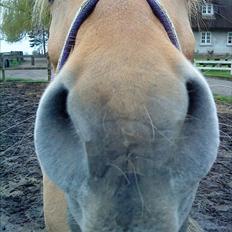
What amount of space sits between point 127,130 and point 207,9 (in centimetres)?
218

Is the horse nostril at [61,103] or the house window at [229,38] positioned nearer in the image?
the horse nostril at [61,103]

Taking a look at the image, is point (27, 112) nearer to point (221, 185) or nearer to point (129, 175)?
point (221, 185)

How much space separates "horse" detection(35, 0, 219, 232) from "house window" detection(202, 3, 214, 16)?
1672 mm

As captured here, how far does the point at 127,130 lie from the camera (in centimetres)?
122

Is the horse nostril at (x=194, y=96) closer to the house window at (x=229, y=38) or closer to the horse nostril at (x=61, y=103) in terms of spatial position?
the horse nostril at (x=61, y=103)

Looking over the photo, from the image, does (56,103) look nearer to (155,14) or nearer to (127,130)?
(127,130)

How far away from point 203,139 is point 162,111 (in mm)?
200

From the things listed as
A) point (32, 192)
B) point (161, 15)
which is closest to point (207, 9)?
point (161, 15)

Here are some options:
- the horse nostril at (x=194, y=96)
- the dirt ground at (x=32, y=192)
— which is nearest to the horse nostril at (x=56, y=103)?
the horse nostril at (x=194, y=96)

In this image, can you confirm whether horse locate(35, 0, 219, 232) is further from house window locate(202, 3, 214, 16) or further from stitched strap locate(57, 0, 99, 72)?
house window locate(202, 3, 214, 16)

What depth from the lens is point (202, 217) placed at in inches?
159

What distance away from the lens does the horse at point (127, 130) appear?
1.23 meters

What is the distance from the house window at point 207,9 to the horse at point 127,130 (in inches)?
65.8

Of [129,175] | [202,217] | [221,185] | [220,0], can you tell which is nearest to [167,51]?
[129,175]
